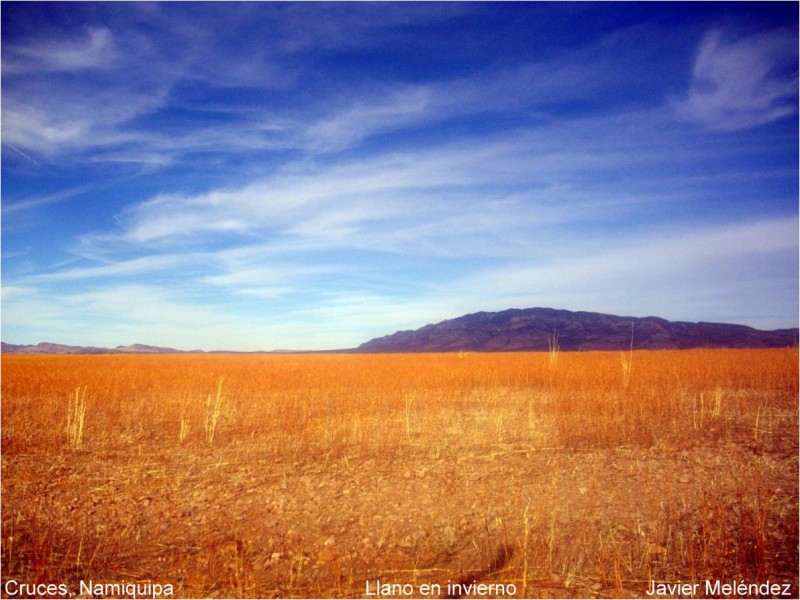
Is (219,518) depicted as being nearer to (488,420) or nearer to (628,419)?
(488,420)

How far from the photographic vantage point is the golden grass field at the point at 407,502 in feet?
12.0

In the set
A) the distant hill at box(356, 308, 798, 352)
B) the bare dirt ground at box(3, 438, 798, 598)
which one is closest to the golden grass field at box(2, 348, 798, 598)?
the bare dirt ground at box(3, 438, 798, 598)

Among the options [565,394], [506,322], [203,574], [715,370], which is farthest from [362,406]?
[506,322]

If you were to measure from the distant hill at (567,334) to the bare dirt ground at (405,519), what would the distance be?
95.1 m

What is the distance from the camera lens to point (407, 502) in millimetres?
5129

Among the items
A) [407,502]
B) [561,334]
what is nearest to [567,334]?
[561,334]

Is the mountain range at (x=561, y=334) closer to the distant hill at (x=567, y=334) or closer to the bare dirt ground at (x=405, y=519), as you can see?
the distant hill at (x=567, y=334)

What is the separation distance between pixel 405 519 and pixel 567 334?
126m

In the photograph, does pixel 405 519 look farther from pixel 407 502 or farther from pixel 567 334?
pixel 567 334

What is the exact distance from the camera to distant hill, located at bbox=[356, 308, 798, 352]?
10781 centimetres

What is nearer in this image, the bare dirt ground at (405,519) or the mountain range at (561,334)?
the bare dirt ground at (405,519)

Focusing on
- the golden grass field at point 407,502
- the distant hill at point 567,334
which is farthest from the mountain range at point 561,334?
the golden grass field at point 407,502

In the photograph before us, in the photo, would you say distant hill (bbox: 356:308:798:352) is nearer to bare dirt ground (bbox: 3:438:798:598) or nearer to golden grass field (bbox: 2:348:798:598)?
golden grass field (bbox: 2:348:798:598)

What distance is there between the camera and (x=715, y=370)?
17.0m
